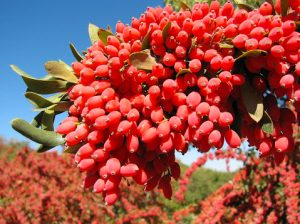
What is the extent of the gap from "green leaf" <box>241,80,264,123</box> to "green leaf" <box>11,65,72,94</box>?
0.72m

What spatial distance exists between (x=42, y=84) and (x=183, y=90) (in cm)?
62

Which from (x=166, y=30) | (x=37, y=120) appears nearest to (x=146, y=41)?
(x=166, y=30)

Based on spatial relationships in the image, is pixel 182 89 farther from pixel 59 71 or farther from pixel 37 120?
pixel 37 120

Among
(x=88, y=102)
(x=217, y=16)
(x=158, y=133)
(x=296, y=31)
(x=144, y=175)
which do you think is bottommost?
(x=144, y=175)

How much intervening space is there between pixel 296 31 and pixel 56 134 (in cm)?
101

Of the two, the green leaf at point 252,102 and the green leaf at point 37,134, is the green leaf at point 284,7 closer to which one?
the green leaf at point 252,102

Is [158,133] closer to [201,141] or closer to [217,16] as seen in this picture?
[201,141]

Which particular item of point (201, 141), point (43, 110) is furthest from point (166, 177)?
point (43, 110)

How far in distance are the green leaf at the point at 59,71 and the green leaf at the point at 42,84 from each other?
1.0 inches

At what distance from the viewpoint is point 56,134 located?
141cm

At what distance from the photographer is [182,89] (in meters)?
1.21

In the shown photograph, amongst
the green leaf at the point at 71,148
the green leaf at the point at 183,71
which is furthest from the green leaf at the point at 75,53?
the green leaf at the point at 183,71

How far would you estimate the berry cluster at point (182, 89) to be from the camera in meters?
1.16

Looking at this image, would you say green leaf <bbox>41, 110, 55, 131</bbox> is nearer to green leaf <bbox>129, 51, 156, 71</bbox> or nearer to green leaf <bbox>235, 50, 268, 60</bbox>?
green leaf <bbox>129, 51, 156, 71</bbox>
